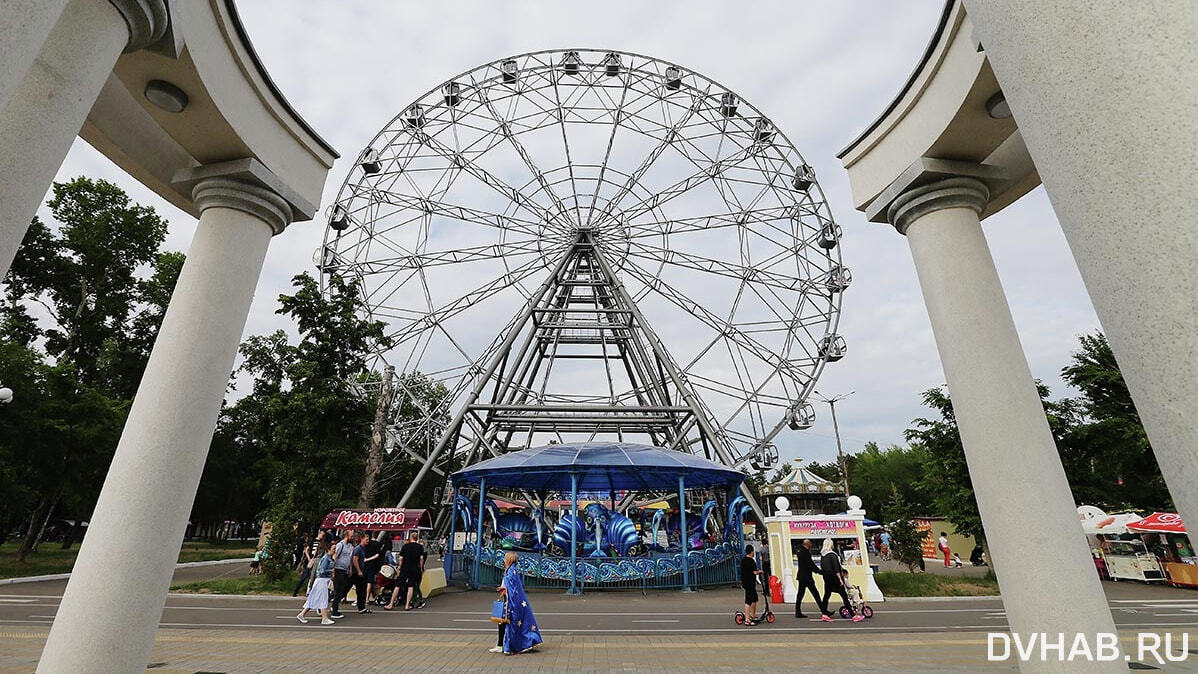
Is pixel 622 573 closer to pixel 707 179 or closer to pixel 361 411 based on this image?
pixel 361 411

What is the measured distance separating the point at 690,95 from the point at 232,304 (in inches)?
888

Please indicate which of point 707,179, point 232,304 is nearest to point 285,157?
point 232,304

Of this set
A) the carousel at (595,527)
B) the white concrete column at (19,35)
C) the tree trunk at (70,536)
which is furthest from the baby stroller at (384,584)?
the tree trunk at (70,536)

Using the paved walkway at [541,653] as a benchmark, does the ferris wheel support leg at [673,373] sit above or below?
above

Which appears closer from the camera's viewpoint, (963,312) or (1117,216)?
(1117,216)

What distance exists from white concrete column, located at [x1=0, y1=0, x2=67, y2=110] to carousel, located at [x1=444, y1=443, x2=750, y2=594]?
50.9 feet

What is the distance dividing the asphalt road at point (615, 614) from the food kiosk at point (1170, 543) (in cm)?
142

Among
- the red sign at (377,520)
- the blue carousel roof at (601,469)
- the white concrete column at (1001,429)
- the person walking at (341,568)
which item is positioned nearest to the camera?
the white concrete column at (1001,429)

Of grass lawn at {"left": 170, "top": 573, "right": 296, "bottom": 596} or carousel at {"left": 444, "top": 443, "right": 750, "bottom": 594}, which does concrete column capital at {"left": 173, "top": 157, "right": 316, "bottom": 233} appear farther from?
grass lawn at {"left": 170, "top": 573, "right": 296, "bottom": 596}

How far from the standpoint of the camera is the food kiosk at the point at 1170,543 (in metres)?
17.9

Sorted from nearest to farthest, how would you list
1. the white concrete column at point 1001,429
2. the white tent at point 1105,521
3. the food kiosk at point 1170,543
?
1. the white concrete column at point 1001,429
2. the food kiosk at point 1170,543
3. the white tent at point 1105,521

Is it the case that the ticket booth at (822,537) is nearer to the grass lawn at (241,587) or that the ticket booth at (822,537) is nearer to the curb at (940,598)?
A: the curb at (940,598)

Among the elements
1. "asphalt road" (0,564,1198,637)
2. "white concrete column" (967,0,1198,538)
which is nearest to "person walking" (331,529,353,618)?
"asphalt road" (0,564,1198,637)

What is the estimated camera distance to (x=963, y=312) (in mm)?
4832
